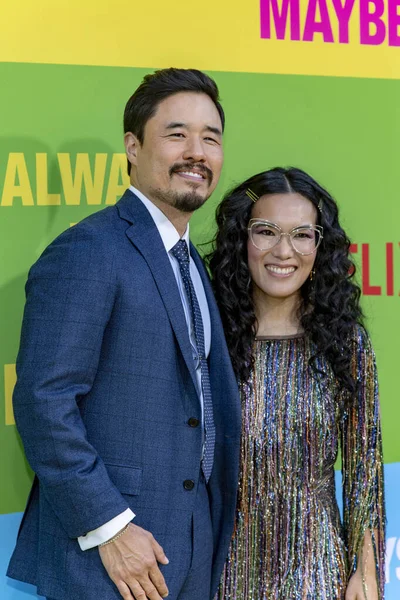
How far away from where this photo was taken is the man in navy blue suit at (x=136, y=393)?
4.84ft

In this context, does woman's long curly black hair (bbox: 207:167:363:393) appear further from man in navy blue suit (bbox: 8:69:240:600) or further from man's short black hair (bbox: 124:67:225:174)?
man's short black hair (bbox: 124:67:225:174)

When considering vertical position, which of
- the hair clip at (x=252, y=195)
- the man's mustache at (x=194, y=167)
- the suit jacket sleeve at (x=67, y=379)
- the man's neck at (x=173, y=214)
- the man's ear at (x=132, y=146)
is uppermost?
the man's ear at (x=132, y=146)

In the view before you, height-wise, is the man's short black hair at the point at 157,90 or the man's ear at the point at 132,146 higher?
the man's short black hair at the point at 157,90

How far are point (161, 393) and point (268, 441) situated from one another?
35 cm

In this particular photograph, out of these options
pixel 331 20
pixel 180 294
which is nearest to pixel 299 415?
pixel 180 294

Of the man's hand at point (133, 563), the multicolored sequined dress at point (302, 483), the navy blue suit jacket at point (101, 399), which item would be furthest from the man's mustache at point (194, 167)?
the man's hand at point (133, 563)

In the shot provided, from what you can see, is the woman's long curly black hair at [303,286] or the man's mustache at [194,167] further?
the woman's long curly black hair at [303,286]

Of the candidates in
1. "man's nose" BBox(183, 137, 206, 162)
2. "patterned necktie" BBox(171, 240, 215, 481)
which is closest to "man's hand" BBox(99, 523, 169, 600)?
"patterned necktie" BBox(171, 240, 215, 481)

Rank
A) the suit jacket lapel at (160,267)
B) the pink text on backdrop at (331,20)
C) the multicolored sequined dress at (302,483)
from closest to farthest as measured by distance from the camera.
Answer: the suit jacket lapel at (160,267) → the multicolored sequined dress at (302,483) → the pink text on backdrop at (331,20)

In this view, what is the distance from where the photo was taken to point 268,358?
1882mm

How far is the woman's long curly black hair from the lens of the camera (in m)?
1.89

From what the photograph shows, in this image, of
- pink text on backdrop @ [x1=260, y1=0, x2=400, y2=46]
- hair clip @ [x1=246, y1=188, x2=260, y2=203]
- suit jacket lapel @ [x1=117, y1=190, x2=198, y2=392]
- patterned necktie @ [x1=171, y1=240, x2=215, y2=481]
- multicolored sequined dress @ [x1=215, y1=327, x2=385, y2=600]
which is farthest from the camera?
pink text on backdrop @ [x1=260, y1=0, x2=400, y2=46]

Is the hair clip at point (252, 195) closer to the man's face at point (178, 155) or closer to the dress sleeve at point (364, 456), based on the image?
the man's face at point (178, 155)

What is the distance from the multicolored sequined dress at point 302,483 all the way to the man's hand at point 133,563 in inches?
13.4
